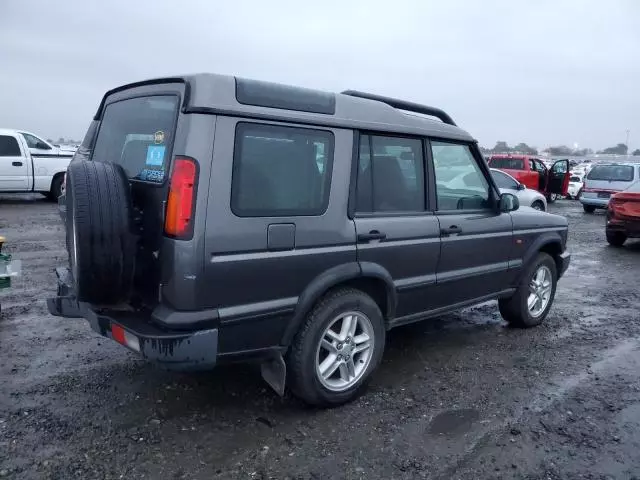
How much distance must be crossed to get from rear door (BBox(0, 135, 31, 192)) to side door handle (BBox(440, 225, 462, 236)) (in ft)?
42.9

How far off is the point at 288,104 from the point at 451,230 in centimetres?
169

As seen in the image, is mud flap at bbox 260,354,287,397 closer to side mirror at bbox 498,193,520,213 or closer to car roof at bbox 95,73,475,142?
car roof at bbox 95,73,475,142

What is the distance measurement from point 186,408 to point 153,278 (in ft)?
3.37

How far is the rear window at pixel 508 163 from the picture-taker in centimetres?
1906

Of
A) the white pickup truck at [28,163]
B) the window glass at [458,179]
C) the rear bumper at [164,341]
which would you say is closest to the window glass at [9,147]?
the white pickup truck at [28,163]

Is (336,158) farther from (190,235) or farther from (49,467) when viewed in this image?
(49,467)

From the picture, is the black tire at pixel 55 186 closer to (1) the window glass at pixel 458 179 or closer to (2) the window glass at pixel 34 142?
(2) the window glass at pixel 34 142

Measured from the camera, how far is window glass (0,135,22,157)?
1380cm

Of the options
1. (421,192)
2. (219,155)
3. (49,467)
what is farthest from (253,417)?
(421,192)

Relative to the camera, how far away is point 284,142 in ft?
10.5

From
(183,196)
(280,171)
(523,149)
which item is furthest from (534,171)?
(523,149)

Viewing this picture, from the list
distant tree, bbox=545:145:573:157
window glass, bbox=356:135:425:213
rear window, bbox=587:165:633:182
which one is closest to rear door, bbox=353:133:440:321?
window glass, bbox=356:135:425:213

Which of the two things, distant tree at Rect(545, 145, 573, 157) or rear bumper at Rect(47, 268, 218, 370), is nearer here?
rear bumper at Rect(47, 268, 218, 370)

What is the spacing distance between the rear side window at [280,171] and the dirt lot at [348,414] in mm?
1353
